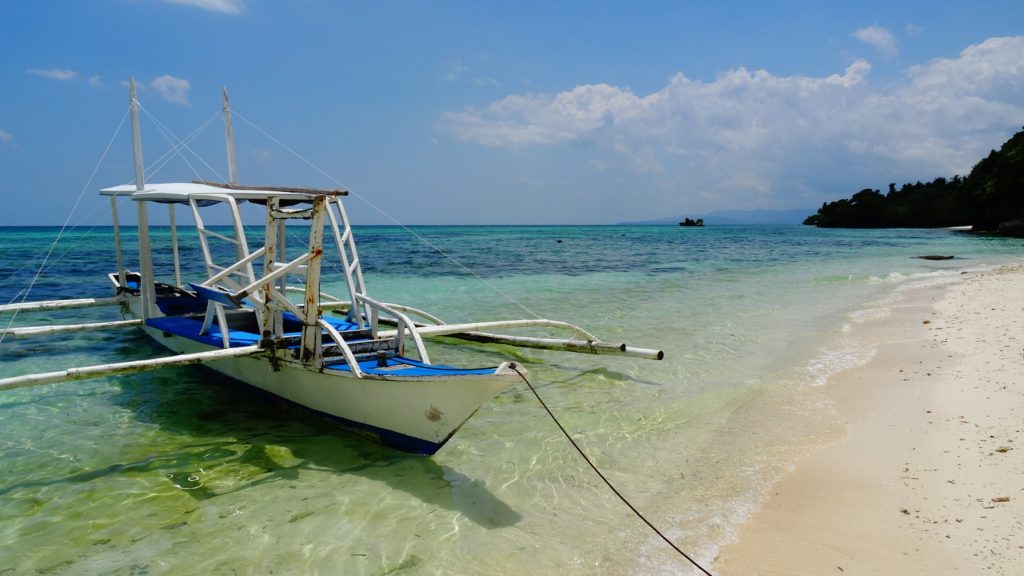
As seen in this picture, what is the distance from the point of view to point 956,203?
6788 centimetres

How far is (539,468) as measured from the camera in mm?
5535

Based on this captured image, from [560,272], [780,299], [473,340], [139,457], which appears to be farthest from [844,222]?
[139,457]

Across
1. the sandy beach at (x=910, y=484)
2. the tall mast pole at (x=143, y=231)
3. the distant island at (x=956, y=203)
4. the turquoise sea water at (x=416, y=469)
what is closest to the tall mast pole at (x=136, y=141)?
the tall mast pole at (x=143, y=231)

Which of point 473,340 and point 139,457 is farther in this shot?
point 473,340

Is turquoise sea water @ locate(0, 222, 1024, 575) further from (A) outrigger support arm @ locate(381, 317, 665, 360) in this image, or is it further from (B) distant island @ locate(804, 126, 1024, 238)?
(B) distant island @ locate(804, 126, 1024, 238)

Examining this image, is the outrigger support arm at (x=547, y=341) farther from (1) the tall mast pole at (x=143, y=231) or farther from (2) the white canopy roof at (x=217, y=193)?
(1) the tall mast pole at (x=143, y=231)

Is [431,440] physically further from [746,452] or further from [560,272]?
[560,272]

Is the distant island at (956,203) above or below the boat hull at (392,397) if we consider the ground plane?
above

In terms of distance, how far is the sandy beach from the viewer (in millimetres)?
3678

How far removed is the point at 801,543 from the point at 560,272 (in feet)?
74.5

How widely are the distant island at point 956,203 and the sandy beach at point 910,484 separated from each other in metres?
54.7

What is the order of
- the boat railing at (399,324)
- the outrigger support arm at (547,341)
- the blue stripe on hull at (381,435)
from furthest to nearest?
the outrigger support arm at (547,341), the boat railing at (399,324), the blue stripe on hull at (381,435)

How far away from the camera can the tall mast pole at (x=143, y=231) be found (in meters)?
8.46

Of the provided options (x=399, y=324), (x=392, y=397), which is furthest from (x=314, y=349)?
(x=392, y=397)
